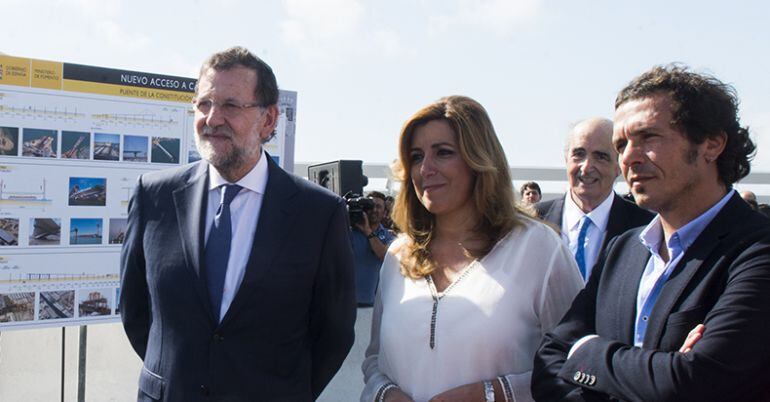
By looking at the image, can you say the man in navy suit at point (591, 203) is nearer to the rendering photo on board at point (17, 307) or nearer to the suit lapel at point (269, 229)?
the suit lapel at point (269, 229)

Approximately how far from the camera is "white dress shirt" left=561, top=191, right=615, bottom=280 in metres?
3.37

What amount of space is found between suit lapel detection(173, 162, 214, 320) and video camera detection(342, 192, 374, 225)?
2021 millimetres

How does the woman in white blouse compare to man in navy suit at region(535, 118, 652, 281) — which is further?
man in navy suit at region(535, 118, 652, 281)

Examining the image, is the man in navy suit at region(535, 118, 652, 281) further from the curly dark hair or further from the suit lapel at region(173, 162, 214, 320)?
the suit lapel at region(173, 162, 214, 320)

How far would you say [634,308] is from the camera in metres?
1.86

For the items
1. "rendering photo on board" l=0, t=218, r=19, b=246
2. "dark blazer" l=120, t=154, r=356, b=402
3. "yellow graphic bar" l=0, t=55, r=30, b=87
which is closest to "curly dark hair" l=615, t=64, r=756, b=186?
"dark blazer" l=120, t=154, r=356, b=402

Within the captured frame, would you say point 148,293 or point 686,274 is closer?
point 686,274

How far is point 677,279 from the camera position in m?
1.73

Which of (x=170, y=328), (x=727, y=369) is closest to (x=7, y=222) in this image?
(x=170, y=328)

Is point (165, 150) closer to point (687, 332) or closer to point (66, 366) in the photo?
point (66, 366)

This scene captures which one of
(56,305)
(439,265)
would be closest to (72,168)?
(56,305)

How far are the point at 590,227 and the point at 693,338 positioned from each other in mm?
1879

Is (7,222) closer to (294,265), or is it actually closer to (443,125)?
(294,265)

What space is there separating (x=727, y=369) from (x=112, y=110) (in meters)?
3.46
